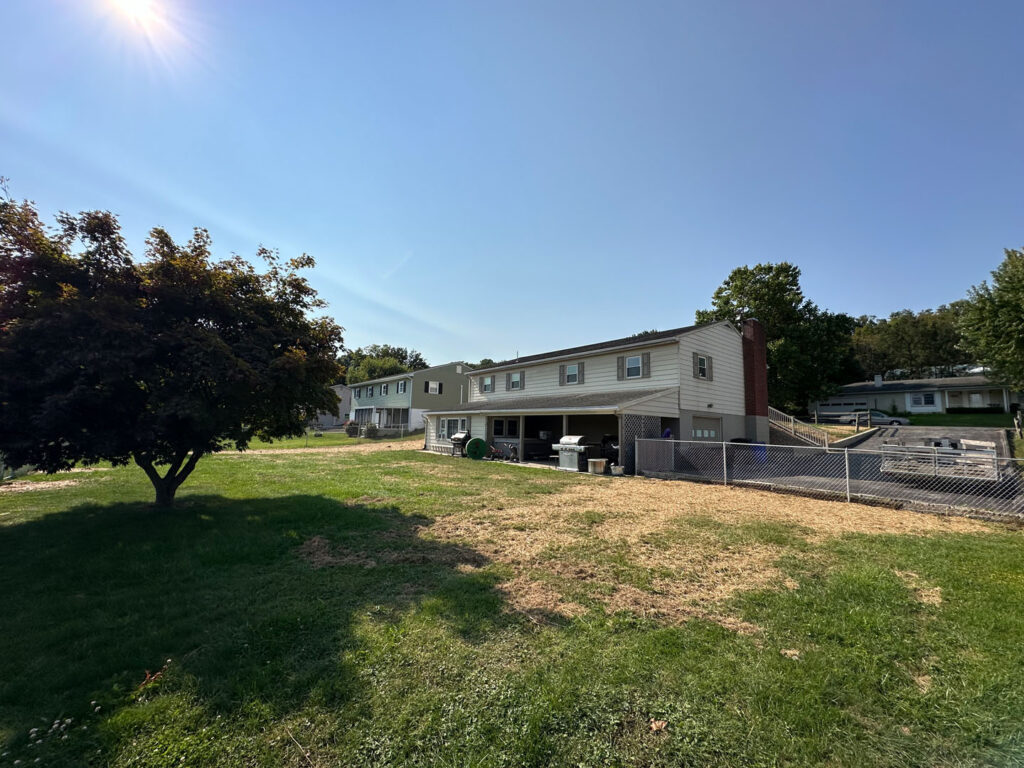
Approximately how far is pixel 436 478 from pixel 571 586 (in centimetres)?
954

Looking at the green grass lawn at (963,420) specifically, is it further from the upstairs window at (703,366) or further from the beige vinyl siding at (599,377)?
the beige vinyl siding at (599,377)

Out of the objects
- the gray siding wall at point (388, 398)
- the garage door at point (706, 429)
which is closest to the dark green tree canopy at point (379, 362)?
the gray siding wall at point (388, 398)

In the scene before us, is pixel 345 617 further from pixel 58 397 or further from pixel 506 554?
pixel 58 397

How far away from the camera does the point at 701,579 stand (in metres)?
5.36

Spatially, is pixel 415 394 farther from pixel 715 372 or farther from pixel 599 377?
pixel 715 372

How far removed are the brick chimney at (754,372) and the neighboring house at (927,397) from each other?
72.5ft

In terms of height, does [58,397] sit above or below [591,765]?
above

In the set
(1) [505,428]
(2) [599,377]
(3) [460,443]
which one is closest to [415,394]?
(1) [505,428]

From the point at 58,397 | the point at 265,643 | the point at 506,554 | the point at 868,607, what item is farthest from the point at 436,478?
the point at 868,607

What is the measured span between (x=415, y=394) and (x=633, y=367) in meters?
24.7

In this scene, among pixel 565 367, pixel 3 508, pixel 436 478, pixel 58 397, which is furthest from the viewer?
pixel 565 367

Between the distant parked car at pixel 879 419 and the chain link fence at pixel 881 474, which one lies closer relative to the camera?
the chain link fence at pixel 881 474

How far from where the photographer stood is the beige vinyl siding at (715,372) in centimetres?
1800

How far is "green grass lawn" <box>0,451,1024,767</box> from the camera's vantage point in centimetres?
264
